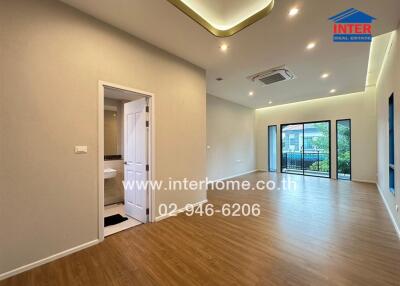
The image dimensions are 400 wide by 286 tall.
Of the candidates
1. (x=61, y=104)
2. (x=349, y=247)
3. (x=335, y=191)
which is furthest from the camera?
(x=335, y=191)

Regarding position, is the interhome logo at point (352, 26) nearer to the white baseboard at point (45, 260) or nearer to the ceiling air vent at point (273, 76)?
the ceiling air vent at point (273, 76)

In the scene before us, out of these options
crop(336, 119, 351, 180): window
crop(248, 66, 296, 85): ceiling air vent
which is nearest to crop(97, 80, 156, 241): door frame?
crop(248, 66, 296, 85): ceiling air vent

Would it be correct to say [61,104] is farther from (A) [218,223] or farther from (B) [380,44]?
(B) [380,44]

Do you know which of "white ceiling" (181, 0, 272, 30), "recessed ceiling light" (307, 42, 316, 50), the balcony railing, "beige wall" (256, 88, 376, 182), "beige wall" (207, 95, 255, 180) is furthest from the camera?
the balcony railing

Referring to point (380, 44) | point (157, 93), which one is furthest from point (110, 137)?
point (380, 44)

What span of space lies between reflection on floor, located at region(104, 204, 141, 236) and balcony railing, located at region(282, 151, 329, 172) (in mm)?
7098

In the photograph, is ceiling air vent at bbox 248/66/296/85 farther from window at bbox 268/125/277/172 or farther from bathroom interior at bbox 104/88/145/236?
window at bbox 268/125/277/172

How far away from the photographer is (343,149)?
6.68 metres

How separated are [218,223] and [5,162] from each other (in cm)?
296

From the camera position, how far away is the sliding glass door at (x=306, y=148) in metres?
7.10

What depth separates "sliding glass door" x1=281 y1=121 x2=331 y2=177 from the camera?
7.10 metres

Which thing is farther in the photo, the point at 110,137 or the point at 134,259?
the point at 110,137

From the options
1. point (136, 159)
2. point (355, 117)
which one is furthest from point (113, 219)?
point (355, 117)

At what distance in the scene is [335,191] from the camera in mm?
5039
